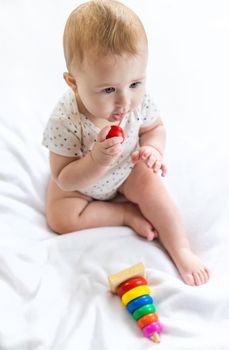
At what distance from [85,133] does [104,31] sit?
25 cm

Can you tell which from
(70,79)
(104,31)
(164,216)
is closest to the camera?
(104,31)

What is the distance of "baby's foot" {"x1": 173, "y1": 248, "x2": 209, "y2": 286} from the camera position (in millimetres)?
990

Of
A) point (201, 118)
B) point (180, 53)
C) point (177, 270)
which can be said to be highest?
point (180, 53)

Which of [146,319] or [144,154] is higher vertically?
[144,154]

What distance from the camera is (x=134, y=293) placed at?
3.00 ft

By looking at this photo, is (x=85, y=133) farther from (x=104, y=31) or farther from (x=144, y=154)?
(x=104, y=31)

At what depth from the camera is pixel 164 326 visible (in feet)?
2.93

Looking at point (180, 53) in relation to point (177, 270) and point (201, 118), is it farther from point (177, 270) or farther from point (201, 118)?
point (177, 270)

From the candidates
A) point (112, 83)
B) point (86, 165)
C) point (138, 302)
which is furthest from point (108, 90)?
point (138, 302)

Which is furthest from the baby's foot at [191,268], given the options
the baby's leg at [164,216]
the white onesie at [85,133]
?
the white onesie at [85,133]

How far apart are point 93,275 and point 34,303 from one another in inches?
4.8

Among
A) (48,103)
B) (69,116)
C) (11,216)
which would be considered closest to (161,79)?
(48,103)

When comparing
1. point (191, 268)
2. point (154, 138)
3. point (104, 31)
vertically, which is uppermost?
point (104, 31)

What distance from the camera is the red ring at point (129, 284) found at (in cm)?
93
